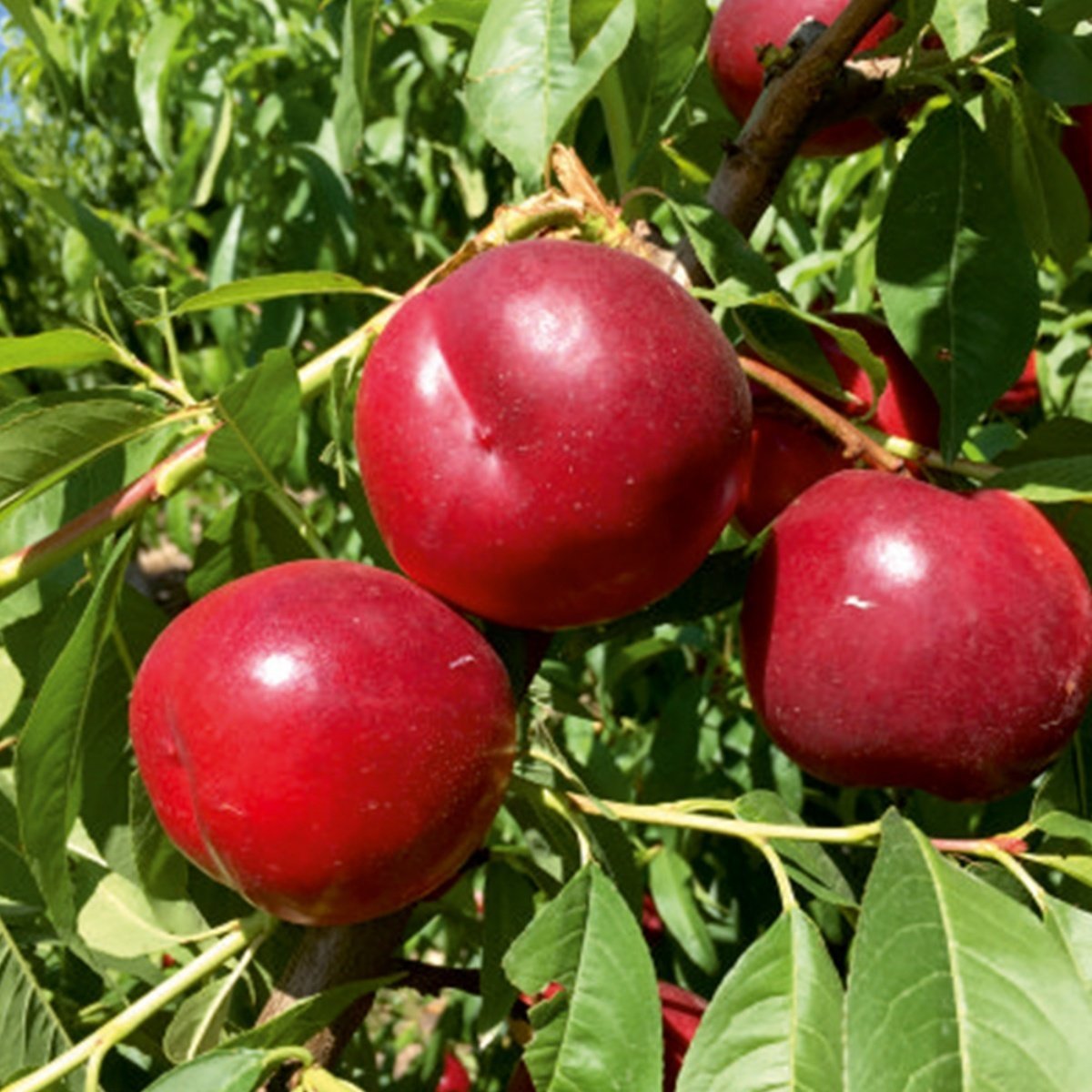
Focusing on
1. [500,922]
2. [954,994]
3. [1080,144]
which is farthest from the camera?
[1080,144]

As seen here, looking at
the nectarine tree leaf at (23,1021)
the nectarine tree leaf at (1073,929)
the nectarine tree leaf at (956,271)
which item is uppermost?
the nectarine tree leaf at (956,271)

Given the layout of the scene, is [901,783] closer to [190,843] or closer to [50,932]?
[190,843]

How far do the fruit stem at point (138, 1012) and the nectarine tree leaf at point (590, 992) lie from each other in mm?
154

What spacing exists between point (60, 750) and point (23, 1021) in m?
0.20

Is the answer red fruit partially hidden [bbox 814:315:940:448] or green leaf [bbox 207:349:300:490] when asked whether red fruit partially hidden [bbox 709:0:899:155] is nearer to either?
red fruit partially hidden [bbox 814:315:940:448]

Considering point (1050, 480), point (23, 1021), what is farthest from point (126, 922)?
point (1050, 480)

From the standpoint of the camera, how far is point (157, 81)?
4.96 feet

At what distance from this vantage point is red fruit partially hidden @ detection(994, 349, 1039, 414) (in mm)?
1447

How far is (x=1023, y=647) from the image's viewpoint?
674mm

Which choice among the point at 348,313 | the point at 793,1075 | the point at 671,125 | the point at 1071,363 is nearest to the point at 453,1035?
the point at 348,313

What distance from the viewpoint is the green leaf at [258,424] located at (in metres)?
0.65

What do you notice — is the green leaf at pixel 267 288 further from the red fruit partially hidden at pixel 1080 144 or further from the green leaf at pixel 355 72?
the red fruit partially hidden at pixel 1080 144

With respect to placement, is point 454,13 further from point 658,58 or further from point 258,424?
point 258,424

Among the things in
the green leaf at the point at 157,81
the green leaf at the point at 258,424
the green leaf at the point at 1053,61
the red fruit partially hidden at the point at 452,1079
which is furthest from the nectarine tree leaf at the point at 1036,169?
the red fruit partially hidden at the point at 452,1079
